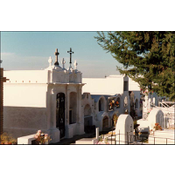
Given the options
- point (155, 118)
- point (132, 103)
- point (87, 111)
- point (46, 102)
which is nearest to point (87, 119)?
point (87, 111)

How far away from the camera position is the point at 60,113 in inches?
698

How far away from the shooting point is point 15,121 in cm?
1677

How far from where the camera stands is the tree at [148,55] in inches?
552

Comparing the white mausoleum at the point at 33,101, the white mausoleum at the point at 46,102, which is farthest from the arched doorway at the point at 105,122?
the white mausoleum at the point at 33,101

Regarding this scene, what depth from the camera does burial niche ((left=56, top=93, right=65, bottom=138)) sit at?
1738 cm

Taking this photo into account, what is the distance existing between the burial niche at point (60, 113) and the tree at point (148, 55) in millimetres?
4496

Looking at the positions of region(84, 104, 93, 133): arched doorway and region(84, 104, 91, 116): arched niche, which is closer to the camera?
region(84, 104, 93, 133): arched doorway

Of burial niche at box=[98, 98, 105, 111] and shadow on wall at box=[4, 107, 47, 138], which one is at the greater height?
burial niche at box=[98, 98, 105, 111]

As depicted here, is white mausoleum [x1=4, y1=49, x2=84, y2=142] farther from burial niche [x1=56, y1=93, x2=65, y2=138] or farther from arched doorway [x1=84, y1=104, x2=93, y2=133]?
arched doorway [x1=84, y1=104, x2=93, y2=133]

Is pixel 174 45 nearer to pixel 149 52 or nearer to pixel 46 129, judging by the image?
pixel 149 52

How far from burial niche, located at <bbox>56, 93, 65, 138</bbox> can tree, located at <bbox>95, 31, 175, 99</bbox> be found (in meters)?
4.50

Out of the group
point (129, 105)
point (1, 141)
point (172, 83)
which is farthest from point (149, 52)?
point (129, 105)

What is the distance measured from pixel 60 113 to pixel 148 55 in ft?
23.4

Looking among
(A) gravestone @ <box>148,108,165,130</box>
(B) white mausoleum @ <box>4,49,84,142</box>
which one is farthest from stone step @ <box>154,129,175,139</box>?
(B) white mausoleum @ <box>4,49,84,142</box>
